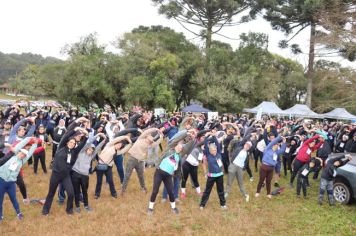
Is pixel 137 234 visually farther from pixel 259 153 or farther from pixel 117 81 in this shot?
pixel 117 81

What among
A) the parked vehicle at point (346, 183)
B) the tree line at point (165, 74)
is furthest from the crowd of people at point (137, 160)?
the tree line at point (165, 74)

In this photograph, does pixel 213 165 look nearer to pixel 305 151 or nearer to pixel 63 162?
pixel 63 162

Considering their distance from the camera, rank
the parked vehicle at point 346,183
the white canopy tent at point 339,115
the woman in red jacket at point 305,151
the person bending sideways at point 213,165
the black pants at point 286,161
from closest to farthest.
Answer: the person bending sideways at point 213,165 → the parked vehicle at point 346,183 → the woman in red jacket at point 305,151 → the black pants at point 286,161 → the white canopy tent at point 339,115

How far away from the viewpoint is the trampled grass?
5621mm

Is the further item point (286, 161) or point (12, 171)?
point (286, 161)

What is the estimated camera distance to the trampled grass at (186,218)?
5621 mm

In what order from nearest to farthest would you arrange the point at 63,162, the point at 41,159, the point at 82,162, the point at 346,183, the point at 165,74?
1. the point at 63,162
2. the point at 82,162
3. the point at 346,183
4. the point at 41,159
5. the point at 165,74

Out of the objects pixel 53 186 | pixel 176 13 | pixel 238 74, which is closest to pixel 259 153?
pixel 53 186

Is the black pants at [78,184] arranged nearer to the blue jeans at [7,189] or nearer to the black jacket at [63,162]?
the black jacket at [63,162]

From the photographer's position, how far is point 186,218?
249 inches

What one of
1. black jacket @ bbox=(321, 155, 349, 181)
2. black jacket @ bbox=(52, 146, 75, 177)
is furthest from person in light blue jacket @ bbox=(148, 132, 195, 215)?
black jacket @ bbox=(321, 155, 349, 181)

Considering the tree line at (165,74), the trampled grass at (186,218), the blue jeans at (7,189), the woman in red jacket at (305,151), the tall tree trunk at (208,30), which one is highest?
the tall tree trunk at (208,30)

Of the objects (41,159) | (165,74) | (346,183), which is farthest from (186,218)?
(165,74)

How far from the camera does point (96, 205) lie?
674 centimetres
